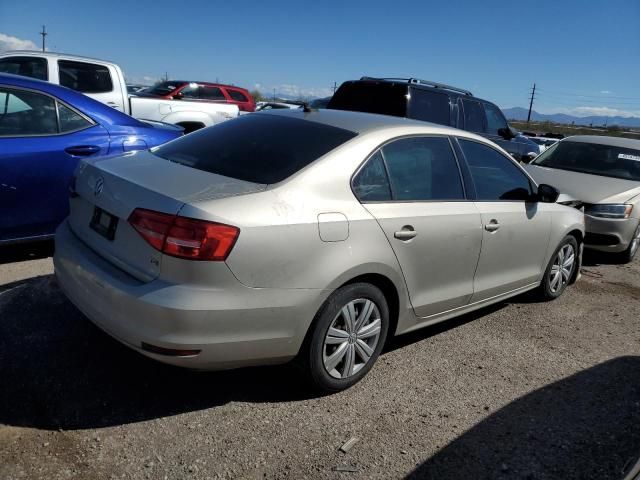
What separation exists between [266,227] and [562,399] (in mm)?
2206

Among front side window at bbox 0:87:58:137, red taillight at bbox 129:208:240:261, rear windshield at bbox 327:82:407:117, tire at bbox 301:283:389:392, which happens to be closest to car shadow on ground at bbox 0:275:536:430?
tire at bbox 301:283:389:392

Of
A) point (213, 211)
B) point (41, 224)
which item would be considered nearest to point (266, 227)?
point (213, 211)

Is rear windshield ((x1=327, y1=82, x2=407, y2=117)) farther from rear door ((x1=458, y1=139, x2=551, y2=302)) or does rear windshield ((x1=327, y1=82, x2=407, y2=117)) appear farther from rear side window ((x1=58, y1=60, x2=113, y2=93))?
rear door ((x1=458, y1=139, x2=551, y2=302))

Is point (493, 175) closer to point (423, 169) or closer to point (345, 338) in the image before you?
point (423, 169)

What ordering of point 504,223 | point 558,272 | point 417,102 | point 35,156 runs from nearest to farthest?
point 504,223 → point 35,156 → point 558,272 → point 417,102

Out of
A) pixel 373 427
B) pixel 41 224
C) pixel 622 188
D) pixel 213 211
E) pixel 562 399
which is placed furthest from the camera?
pixel 622 188

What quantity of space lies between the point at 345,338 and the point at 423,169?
50.3 inches

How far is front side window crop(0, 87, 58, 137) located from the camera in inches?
180

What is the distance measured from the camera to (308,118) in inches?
148

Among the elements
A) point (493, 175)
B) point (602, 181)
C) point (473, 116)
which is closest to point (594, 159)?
point (602, 181)

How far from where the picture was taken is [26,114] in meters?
4.71

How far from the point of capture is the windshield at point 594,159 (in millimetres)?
7742

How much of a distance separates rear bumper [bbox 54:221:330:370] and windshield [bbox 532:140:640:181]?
6.38m

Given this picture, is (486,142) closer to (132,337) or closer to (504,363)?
(504,363)
